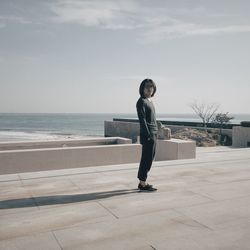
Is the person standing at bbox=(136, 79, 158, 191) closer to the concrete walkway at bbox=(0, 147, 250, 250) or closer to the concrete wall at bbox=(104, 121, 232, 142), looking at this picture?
the concrete walkway at bbox=(0, 147, 250, 250)

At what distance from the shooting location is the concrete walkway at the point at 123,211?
10.4 feet

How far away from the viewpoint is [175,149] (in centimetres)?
941

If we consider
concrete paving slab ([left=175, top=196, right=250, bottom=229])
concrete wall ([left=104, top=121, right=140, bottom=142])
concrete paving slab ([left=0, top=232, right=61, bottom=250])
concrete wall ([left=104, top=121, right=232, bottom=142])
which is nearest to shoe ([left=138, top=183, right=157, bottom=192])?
concrete paving slab ([left=175, top=196, right=250, bottom=229])

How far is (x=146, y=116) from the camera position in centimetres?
521

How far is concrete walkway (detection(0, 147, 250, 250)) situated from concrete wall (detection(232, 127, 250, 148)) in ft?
31.0

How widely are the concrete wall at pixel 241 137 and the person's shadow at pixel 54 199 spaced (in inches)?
473

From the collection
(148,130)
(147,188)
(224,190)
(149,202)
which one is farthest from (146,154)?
(224,190)

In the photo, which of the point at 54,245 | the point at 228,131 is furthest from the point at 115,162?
the point at 228,131

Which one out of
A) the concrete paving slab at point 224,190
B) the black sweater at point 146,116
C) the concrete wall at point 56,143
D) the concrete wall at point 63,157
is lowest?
the concrete paving slab at point 224,190

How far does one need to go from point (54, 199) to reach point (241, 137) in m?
13.1

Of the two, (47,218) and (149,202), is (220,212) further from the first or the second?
(47,218)

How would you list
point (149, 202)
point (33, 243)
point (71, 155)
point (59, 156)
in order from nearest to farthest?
point (33, 243) < point (149, 202) < point (59, 156) < point (71, 155)

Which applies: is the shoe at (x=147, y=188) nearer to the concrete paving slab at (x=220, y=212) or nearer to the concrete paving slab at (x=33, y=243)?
the concrete paving slab at (x=220, y=212)

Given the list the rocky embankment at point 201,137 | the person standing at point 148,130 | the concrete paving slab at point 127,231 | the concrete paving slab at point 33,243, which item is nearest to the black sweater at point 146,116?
the person standing at point 148,130
